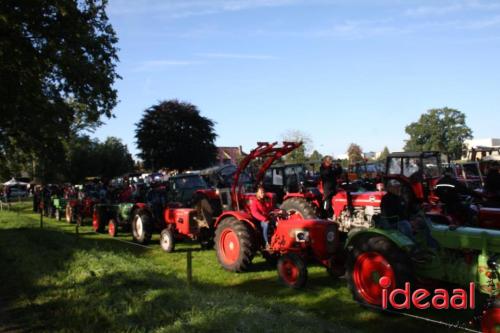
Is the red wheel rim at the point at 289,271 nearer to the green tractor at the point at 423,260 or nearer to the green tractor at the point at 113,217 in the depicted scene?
the green tractor at the point at 423,260

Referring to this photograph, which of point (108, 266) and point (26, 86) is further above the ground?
point (26, 86)

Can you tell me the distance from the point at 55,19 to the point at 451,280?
1373cm

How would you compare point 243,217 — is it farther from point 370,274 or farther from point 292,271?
point 370,274

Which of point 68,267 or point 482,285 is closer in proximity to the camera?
point 482,285

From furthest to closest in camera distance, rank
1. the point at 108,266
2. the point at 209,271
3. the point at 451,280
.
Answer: the point at 209,271
the point at 108,266
the point at 451,280

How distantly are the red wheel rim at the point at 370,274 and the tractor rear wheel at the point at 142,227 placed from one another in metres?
6.99

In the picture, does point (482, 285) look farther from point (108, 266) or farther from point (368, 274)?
point (108, 266)

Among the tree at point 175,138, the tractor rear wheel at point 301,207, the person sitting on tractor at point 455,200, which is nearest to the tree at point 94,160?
→ the tree at point 175,138

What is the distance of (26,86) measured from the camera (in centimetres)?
1436

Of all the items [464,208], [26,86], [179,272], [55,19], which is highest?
[55,19]

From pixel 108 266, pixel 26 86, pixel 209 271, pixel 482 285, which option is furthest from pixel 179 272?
pixel 26 86

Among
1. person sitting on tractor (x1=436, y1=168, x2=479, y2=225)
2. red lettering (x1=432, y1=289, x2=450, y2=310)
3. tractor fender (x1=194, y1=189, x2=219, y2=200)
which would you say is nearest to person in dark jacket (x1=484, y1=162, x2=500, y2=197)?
person sitting on tractor (x1=436, y1=168, x2=479, y2=225)

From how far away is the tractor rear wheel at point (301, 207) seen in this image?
10728 millimetres

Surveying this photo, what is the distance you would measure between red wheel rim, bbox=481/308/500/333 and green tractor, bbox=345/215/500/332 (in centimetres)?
61
